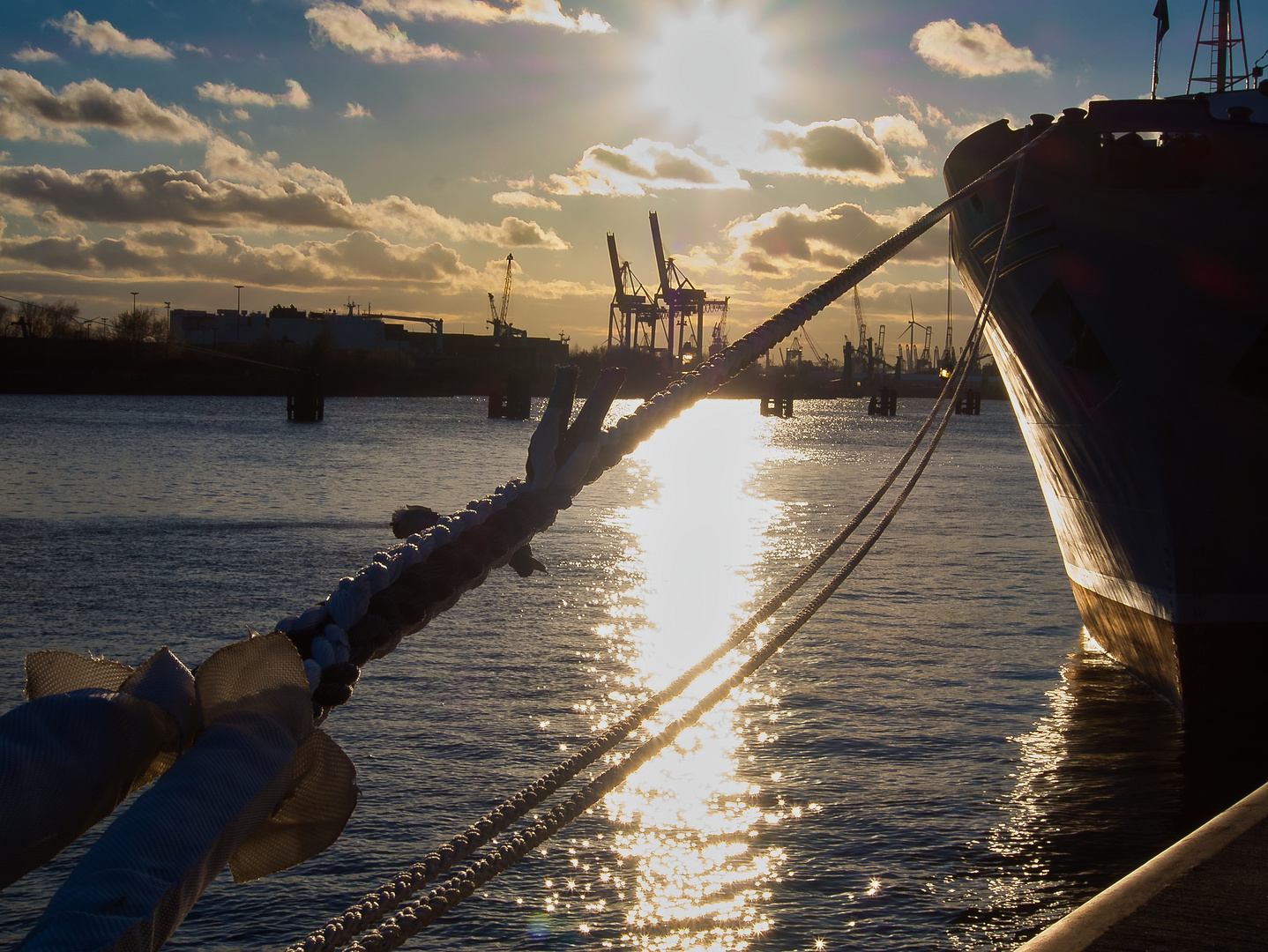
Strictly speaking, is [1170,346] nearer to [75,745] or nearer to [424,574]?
[424,574]

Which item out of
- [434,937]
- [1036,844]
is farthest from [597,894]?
[1036,844]

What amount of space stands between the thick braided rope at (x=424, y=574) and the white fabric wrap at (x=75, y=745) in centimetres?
23

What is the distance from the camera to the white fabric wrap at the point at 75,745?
1281 mm

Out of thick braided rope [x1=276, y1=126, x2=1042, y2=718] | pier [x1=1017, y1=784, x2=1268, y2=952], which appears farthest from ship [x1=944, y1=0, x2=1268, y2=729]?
thick braided rope [x1=276, y1=126, x2=1042, y2=718]

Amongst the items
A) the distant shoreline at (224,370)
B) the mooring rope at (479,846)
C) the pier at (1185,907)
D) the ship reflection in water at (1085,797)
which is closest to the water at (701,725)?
the ship reflection in water at (1085,797)

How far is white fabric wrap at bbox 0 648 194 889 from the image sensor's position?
128 centimetres

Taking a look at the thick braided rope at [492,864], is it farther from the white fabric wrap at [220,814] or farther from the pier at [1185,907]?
the pier at [1185,907]

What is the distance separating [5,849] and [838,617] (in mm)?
12765

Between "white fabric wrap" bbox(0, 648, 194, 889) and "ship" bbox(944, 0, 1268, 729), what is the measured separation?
689 cm

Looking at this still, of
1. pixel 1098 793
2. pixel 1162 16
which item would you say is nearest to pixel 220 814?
pixel 1098 793

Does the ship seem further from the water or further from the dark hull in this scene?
the water

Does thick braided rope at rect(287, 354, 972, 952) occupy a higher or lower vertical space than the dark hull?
lower

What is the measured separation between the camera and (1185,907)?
341 cm

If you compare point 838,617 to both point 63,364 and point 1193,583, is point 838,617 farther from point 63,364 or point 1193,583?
point 63,364
